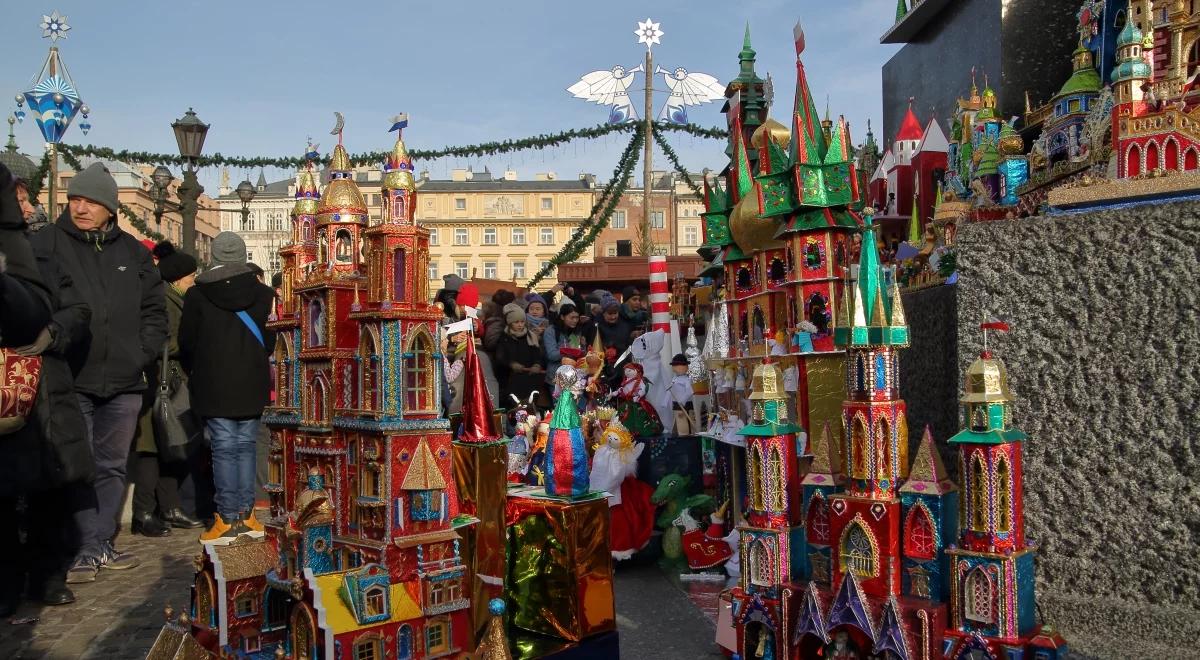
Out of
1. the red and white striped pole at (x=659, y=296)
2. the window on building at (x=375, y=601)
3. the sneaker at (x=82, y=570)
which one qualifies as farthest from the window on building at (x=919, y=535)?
the red and white striped pole at (x=659, y=296)

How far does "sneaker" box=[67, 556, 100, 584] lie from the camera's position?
6.27m

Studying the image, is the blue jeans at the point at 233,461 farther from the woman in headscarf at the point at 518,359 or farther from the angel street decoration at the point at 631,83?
the angel street decoration at the point at 631,83

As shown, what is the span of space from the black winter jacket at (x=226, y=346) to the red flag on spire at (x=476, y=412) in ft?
6.39

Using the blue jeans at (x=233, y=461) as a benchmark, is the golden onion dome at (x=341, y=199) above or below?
above

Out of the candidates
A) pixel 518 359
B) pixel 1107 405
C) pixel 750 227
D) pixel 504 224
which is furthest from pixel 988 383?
pixel 504 224

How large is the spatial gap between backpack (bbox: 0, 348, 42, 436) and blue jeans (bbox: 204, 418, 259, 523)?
1.58 metres

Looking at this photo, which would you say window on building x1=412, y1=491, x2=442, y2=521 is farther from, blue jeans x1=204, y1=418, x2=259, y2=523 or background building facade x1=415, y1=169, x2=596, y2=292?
background building facade x1=415, y1=169, x2=596, y2=292

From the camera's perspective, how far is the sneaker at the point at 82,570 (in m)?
6.27

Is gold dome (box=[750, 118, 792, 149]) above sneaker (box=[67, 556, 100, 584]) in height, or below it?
above

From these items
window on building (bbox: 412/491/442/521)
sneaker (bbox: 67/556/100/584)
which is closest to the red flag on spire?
window on building (bbox: 412/491/442/521)

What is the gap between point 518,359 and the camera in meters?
9.84

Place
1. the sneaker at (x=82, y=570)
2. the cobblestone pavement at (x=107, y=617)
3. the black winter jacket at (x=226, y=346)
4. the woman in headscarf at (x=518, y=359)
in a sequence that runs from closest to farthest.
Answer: the cobblestone pavement at (x=107, y=617)
the black winter jacket at (x=226, y=346)
the sneaker at (x=82, y=570)
the woman in headscarf at (x=518, y=359)

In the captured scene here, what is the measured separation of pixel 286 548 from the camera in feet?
13.5

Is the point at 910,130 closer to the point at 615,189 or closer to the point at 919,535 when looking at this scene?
the point at 919,535
